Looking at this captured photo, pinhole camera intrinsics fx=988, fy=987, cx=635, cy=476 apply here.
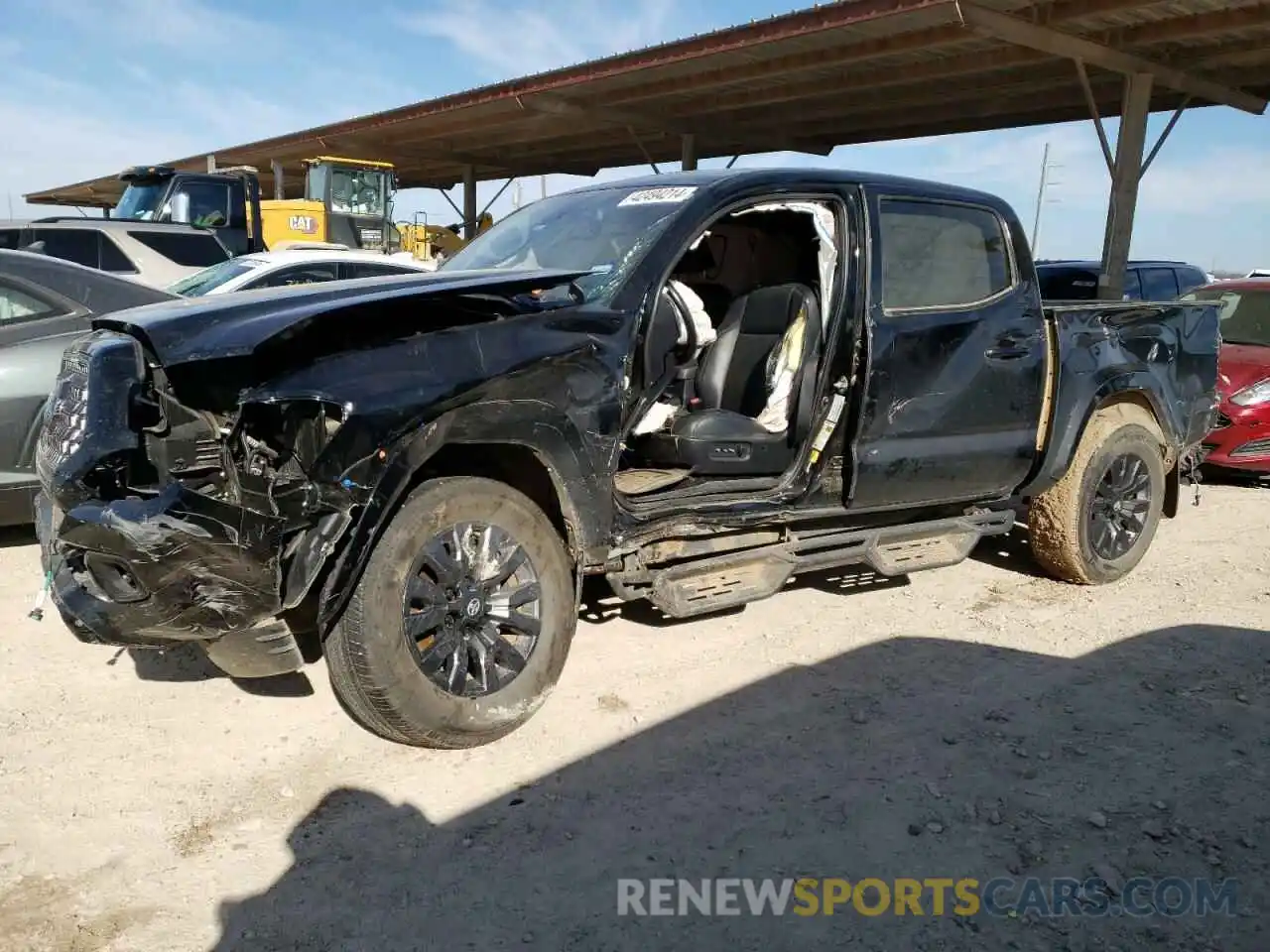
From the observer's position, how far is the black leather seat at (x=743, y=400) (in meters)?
4.21

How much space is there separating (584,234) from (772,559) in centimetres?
156

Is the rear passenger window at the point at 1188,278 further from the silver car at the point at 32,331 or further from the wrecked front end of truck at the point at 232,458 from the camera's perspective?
the wrecked front end of truck at the point at 232,458

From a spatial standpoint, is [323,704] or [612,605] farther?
[612,605]

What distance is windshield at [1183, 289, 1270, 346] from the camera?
27.3ft

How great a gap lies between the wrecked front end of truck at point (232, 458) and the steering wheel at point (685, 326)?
157 centimetres

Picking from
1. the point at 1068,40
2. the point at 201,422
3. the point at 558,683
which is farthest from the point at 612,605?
the point at 1068,40

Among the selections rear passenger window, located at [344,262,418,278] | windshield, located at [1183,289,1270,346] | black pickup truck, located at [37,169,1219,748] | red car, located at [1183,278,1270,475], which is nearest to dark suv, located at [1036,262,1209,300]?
windshield, located at [1183,289,1270,346]

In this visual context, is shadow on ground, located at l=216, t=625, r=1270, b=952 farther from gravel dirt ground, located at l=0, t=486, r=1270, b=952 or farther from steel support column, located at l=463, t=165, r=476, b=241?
steel support column, located at l=463, t=165, r=476, b=241

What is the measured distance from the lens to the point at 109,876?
2.56 m

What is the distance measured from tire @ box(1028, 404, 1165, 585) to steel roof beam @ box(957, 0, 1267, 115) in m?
6.83

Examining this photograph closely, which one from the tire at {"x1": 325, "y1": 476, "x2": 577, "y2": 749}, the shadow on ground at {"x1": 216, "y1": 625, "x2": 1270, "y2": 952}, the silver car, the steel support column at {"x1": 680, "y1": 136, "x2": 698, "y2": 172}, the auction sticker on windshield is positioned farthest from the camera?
the steel support column at {"x1": 680, "y1": 136, "x2": 698, "y2": 172}

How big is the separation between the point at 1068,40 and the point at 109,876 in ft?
41.7

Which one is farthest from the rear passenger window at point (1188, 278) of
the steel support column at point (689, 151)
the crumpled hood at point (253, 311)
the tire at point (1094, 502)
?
the crumpled hood at point (253, 311)

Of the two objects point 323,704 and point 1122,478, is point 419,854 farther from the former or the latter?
point 1122,478
